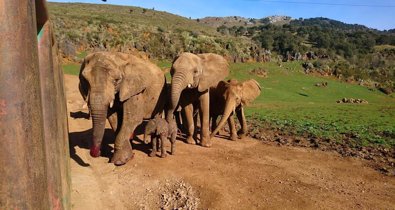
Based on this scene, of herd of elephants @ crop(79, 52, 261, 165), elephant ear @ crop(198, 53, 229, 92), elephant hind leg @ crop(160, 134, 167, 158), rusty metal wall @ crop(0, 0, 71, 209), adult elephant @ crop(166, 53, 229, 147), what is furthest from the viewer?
elephant ear @ crop(198, 53, 229, 92)

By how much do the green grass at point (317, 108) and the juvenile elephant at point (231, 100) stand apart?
2799 mm

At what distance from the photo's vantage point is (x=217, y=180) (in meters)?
8.78

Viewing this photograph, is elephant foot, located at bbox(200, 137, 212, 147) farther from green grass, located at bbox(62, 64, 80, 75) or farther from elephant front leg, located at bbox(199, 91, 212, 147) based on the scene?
green grass, located at bbox(62, 64, 80, 75)

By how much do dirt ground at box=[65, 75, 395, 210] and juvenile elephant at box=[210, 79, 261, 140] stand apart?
5.45ft

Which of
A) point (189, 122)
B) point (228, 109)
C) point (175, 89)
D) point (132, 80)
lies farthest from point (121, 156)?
point (228, 109)

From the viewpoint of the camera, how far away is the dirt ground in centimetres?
779

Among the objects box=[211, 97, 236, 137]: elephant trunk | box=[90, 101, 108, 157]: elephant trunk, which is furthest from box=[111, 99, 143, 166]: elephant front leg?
box=[211, 97, 236, 137]: elephant trunk

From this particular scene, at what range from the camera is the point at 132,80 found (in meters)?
9.45

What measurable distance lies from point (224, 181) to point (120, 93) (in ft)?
9.60

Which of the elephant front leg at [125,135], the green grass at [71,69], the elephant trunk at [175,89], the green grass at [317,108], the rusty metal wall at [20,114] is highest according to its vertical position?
the rusty metal wall at [20,114]

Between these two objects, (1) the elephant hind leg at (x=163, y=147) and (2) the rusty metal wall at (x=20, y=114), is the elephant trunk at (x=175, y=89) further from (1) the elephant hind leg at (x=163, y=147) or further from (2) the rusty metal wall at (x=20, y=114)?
(2) the rusty metal wall at (x=20, y=114)

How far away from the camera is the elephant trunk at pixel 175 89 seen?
1021 cm

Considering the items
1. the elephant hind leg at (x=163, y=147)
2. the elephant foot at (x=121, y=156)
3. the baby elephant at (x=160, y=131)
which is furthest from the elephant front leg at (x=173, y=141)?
the elephant foot at (x=121, y=156)

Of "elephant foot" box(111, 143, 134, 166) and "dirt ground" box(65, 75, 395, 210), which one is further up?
"elephant foot" box(111, 143, 134, 166)
